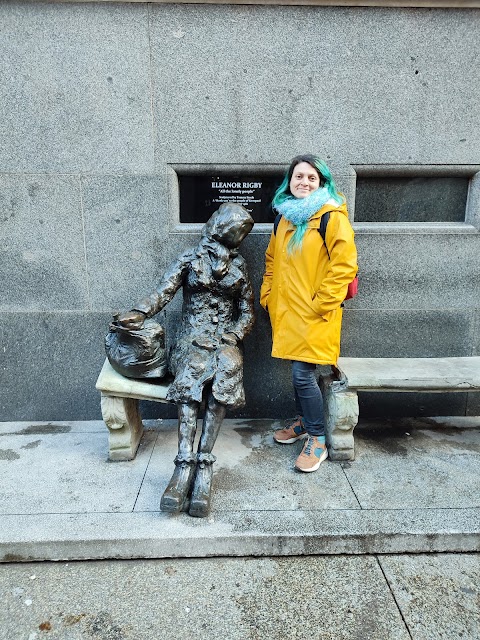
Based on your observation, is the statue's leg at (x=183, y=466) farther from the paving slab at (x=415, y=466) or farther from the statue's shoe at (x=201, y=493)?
the paving slab at (x=415, y=466)

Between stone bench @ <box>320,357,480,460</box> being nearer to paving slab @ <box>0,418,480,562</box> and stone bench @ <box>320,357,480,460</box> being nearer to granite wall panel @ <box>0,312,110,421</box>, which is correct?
paving slab @ <box>0,418,480,562</box>

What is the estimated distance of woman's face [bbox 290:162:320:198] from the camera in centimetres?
323

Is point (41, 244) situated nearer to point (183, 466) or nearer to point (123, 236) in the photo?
point (123, 236)

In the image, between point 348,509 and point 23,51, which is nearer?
point 348,509

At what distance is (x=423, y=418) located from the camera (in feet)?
14.0

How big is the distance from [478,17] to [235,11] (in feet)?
6.17

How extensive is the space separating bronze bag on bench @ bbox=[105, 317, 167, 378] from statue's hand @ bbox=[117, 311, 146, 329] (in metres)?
0.02

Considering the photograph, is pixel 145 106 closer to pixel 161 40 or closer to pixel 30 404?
pixel 161 40

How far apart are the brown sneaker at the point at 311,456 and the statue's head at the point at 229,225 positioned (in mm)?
1543

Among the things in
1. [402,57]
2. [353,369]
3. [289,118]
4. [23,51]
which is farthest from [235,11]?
[353,369]

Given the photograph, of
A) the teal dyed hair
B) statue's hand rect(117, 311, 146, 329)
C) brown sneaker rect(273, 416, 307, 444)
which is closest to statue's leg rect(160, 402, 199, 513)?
statue's hand rect(117, 311, 146, 329)

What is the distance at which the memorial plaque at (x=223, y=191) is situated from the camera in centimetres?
391

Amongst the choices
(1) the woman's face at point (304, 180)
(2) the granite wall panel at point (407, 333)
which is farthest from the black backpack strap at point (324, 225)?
(2) the granite wall panel at point (407, 333)

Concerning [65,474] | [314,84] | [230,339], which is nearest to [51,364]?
[65,474]
